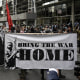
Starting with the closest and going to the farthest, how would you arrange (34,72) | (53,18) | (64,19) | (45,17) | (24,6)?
1. (34,72)
2. (64,19)
3. (53,18)
4. (45,17)
5. (24,6)

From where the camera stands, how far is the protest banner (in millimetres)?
7508

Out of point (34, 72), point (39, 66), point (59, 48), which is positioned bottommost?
point (34, 72)

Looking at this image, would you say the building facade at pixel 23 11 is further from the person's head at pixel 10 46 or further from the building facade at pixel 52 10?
the person's head at pixel 10 46

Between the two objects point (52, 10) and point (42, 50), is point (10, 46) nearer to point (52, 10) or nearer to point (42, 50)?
point (42, 50)

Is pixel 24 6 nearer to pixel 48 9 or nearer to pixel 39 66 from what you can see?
pixel 48 9

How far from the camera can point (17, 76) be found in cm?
898

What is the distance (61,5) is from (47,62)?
33130 mm

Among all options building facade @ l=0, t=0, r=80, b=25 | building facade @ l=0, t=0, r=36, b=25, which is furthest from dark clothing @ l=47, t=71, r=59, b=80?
building facade @ l=0, t=0, r=36, b=25

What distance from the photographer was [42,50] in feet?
24.7

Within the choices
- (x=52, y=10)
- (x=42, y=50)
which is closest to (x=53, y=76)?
(x=42, y=50)

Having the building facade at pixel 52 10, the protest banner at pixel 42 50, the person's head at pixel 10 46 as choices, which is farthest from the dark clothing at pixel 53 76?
the building facade at pixel 52 10

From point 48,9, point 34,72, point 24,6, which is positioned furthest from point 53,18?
point 34,72

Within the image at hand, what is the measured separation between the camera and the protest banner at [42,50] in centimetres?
751

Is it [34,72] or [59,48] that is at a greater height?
[59,48]
